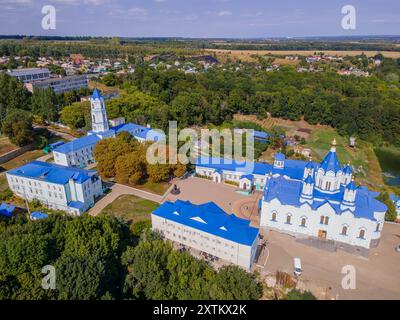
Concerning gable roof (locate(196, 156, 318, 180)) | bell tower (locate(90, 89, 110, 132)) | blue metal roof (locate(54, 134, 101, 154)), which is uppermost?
bell tower (locate(90, 89, 110, 132))

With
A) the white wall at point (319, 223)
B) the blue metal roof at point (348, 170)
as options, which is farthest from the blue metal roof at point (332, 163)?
the white wall at point (319, 223)

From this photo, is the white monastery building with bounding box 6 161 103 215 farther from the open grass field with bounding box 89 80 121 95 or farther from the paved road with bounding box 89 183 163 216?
the open grass field with bounding box 89 80 121 95

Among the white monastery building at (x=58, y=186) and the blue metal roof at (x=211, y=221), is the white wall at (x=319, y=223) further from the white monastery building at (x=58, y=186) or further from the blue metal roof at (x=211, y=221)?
the white monastery building at (x=58, y=186)

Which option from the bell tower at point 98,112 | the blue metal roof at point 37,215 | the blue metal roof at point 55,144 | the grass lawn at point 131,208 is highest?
the bell tower at point 98,112

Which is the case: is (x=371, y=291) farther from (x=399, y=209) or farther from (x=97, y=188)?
(x=97, y=188)

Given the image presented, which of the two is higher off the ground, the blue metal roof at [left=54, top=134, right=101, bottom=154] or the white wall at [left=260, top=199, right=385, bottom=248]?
the blue metal roof at [left=54, top=134, right=101, bottom=154]

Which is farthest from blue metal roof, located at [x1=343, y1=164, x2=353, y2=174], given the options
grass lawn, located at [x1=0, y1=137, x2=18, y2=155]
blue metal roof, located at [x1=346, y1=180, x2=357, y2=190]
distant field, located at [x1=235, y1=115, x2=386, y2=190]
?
grass lawn, located at [x1=0, y1=137, x2=18, y2=155]
